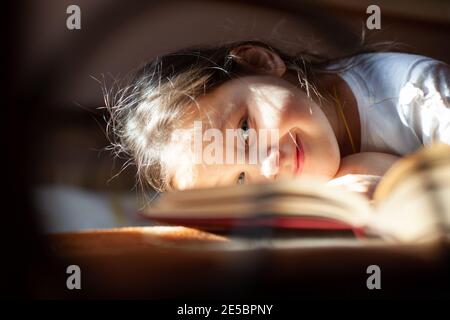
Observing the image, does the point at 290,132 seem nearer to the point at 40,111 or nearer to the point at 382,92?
the point at 382,92

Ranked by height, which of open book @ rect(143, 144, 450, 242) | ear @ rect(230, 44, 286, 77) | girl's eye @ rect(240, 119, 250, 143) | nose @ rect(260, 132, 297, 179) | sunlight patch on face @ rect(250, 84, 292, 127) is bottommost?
open book @ rect(143, 144, 450, 242)

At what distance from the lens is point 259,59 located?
0.73 metres

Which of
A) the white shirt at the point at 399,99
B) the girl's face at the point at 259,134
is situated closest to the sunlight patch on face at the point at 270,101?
the girl's face at the point at 259,134

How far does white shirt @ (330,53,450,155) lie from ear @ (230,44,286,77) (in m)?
0.09

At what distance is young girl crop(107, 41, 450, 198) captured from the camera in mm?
678

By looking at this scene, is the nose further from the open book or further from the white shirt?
the white shirt

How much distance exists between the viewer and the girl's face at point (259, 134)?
0.67 meters

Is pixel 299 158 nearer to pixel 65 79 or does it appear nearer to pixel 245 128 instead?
pixel 245 128

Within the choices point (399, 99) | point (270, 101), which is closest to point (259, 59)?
point (270, 101)

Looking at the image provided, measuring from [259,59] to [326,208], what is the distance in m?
0.23

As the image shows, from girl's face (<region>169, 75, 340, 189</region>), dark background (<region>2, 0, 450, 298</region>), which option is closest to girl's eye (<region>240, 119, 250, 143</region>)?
girl's face (<region>169, 75, 340, 189</region>)

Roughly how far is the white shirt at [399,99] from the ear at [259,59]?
0.09 metres

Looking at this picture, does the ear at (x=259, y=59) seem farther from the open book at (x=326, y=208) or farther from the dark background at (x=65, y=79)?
the open book at (x=326, y=208)

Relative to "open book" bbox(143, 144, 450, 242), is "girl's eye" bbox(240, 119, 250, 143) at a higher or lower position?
higher
